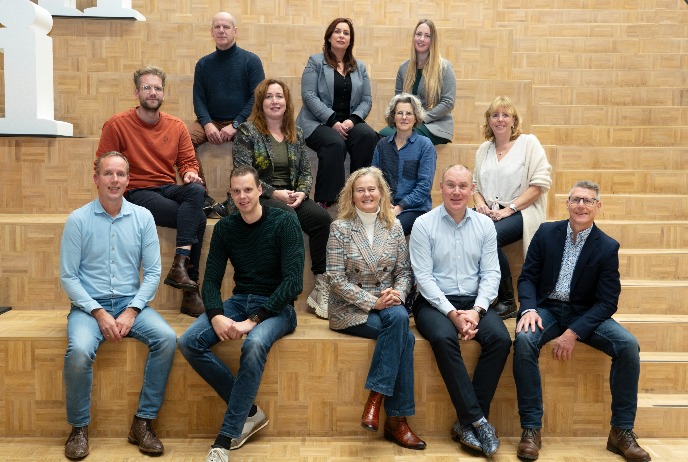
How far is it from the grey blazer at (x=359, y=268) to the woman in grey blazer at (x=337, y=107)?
0.78 metres

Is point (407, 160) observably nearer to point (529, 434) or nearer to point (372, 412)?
point (372, 412)

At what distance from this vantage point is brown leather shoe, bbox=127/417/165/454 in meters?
3.01

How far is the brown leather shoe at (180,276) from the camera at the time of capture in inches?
138

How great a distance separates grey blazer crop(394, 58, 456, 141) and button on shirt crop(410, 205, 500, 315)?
109 cm

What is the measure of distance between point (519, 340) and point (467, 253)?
16.2 inches

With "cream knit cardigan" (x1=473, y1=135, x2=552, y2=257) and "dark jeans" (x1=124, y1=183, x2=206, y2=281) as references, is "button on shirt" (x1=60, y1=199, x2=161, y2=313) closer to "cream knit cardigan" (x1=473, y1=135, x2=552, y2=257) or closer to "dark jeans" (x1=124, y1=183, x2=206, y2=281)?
"dark jeans" (x1=124, y1=183, x2=206, y2=281)

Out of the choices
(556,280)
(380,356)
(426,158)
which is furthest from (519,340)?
(426,158)

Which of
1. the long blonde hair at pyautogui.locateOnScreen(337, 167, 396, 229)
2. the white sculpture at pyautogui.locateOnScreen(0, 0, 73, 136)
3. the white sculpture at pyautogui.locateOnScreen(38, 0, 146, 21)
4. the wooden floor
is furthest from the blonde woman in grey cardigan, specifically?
the white sculpture at pyautogui.locateOnScreen(38, 0, 146, 21)

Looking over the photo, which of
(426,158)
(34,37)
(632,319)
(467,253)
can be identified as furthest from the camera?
(34,37)

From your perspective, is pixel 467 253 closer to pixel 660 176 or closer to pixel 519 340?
pixel 519 340

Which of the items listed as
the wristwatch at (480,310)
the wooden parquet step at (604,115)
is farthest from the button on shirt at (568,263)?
the wooden parquet step at (604,115)

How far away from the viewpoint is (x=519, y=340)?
3.12 meters

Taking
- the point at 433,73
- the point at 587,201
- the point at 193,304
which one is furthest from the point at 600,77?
the point at 193,304

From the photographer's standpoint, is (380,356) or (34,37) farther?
(34,37)
